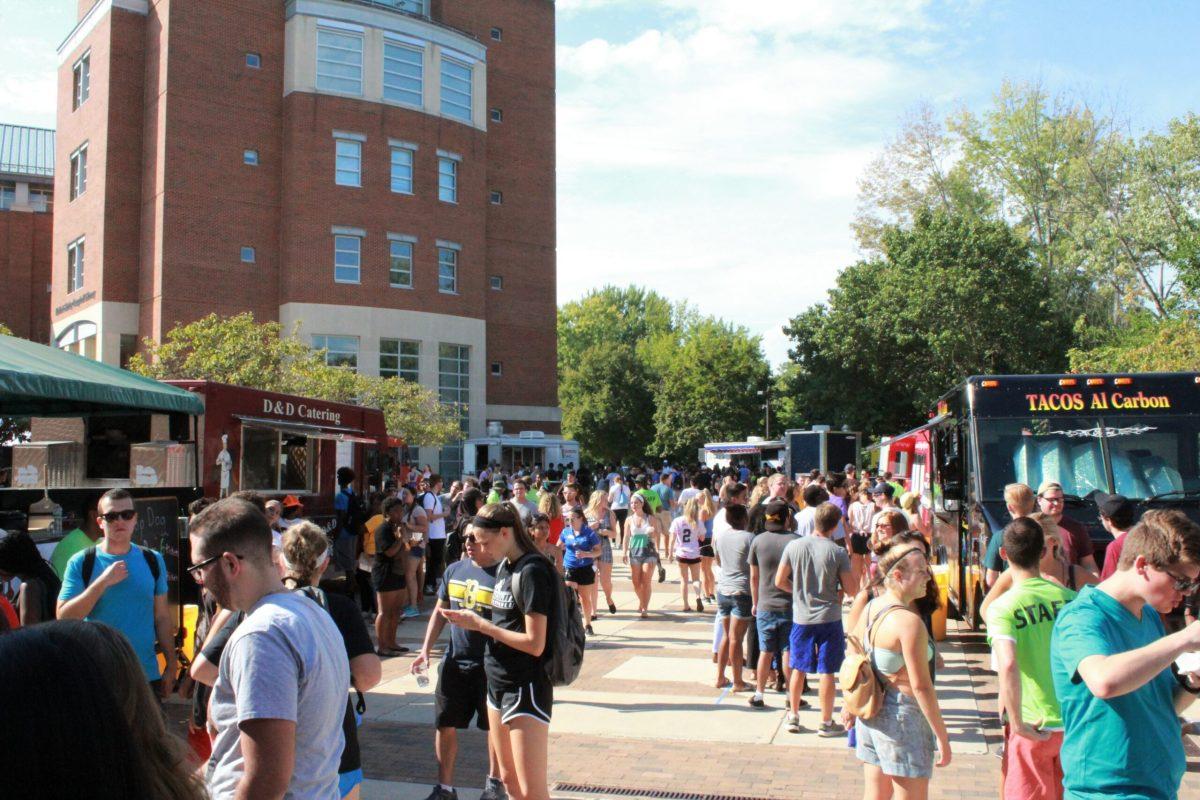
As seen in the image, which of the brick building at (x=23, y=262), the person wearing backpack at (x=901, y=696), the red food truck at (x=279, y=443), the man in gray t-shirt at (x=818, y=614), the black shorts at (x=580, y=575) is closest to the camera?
the person wearing backpack at (x=901, y=696)

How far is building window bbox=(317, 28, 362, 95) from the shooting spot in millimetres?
42500

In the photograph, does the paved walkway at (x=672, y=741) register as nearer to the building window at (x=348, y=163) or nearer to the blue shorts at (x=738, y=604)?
the blue shorts at (x=738, y=604)

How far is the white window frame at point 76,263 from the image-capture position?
43.9 meters

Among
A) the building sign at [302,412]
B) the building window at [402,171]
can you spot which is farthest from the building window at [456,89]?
the building sign at [302,412]

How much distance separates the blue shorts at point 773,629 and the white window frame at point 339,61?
3838 centimetres

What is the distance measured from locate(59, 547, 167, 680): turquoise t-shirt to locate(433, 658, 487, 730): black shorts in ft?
5.27

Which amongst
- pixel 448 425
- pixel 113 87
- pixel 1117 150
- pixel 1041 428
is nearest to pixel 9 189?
pixel 113 87

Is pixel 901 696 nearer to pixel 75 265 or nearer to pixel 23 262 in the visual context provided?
pixel 75 265

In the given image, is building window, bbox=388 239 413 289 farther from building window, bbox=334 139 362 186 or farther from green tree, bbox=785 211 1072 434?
green tree, bbox=785 211 1072 434

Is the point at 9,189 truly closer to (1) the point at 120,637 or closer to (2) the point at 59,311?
(2) the point at 59,311

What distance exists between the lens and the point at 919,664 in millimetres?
4863

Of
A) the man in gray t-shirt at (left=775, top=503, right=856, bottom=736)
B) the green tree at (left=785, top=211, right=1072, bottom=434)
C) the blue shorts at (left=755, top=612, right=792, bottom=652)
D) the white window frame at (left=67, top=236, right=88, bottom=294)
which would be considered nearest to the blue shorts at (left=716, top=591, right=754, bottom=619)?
the blue shorts at (left=755, top=612, right=792, bottom=652)

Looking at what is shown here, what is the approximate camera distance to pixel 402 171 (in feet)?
144

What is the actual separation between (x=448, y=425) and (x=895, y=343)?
18.9m
